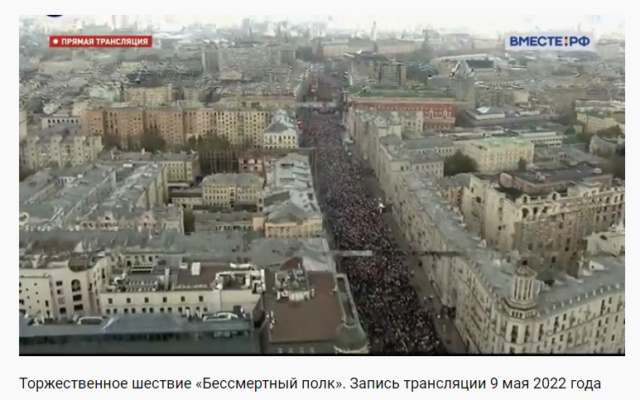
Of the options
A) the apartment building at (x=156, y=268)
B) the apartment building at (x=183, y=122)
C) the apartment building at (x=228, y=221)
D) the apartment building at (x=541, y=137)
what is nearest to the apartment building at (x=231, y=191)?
the apartment building at (x=228, y=221)

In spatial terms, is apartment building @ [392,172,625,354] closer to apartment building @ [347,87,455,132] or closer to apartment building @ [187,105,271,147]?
apartment building @ [347,87,455,132]

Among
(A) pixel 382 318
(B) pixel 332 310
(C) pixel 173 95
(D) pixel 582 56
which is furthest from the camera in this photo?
A: (C) pixel 173 95

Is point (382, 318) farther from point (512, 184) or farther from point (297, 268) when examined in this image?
point (512, 184)

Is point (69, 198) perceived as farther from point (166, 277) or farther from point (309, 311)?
point (309, 311)

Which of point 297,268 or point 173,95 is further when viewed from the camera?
point 173,95

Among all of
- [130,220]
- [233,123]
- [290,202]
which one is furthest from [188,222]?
[233,123]

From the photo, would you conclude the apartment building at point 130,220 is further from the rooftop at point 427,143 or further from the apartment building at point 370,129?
the rooftop at point 427,143

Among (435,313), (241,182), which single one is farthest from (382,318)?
(241,182)
